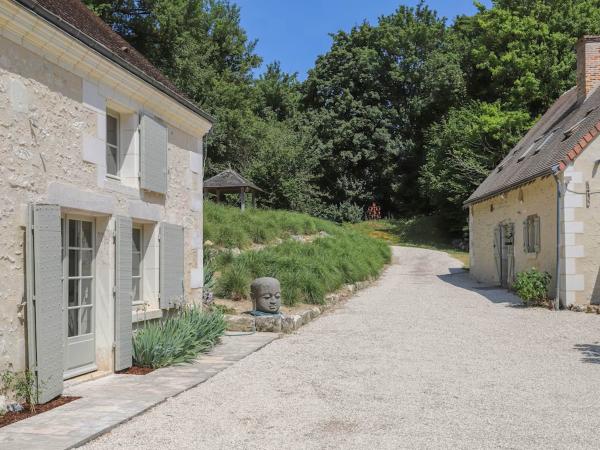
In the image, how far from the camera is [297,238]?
1950 cm

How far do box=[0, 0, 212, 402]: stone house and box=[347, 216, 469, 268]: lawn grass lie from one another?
85.7 feet

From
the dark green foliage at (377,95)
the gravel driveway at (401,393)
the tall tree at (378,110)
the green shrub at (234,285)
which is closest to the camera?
the gravel driveway at (401,393)

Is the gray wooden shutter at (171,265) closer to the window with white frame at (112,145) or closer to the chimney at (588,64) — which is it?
the window with white frame at (112,145)

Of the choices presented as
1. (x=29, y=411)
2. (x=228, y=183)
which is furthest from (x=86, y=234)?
(x=228, y=183)

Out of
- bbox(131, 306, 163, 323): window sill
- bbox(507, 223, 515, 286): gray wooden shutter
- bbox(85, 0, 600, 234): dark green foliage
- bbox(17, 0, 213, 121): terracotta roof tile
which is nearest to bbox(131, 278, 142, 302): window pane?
bbox(131, 306, 163, 323): window sill

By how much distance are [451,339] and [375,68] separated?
34.7 metres

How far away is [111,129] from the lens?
7.50 m

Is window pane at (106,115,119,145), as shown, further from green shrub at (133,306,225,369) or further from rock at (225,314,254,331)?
rock at (225,314,254,331)

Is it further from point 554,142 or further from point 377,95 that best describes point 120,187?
point 377,95

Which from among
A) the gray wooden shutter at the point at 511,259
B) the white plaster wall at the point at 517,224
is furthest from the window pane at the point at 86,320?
the gray wooden shutter at the point at 511,259

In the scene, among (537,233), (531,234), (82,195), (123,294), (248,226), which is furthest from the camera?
(248,226)

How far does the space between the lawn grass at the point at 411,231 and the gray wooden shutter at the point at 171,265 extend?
25630mm

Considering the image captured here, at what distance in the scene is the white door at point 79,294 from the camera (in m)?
6.23

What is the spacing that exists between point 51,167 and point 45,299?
1.32 meters
